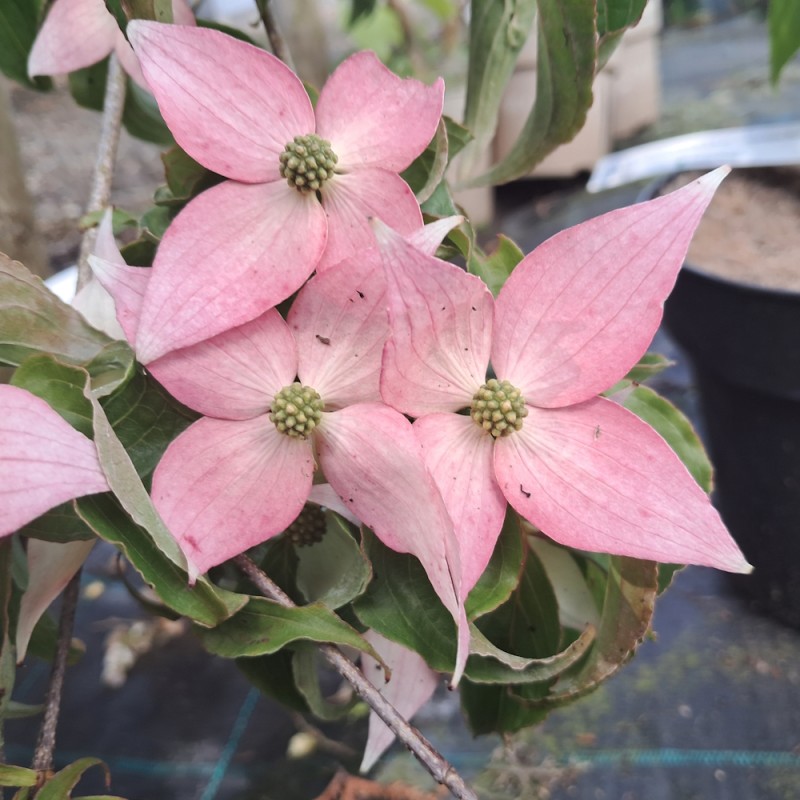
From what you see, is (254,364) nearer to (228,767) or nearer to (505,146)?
(228,767)

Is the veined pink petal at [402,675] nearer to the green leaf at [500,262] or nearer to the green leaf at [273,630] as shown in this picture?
the green leaf at [273,630]

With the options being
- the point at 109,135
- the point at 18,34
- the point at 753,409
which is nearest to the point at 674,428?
the point at 109,135

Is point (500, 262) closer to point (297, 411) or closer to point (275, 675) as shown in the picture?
point (297, 411)

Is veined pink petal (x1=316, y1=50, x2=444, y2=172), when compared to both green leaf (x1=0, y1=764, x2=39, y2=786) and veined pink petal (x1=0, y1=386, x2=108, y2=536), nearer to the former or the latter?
veined pink petal (x1=0, y1=386, x2=108, y2=536)

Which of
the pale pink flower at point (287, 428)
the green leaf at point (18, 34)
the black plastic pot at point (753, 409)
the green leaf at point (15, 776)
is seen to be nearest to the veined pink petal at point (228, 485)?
the pale pink flower at point (287, 428)

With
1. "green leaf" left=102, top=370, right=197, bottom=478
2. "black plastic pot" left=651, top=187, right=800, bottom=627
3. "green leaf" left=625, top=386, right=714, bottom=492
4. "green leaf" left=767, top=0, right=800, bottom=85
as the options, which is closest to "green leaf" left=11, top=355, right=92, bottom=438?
"green leaf" left=102, top=370, right=197, bottom=478

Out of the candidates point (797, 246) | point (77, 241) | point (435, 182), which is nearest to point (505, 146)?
point (77, 241)
